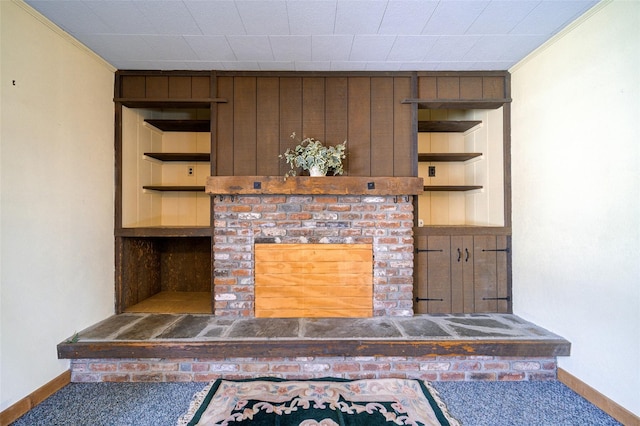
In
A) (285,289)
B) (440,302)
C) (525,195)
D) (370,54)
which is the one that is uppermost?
(370,54)

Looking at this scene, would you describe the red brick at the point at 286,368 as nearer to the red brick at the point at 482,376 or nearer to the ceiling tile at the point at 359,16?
the red brick at the point at 482,376

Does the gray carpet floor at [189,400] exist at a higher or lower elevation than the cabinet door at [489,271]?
lower

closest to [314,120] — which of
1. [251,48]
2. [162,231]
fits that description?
[251,48]

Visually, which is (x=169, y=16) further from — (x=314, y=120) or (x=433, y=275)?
(x=433, y=275)

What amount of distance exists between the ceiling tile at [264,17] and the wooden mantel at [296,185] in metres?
1.10

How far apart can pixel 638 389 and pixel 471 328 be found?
0.91m

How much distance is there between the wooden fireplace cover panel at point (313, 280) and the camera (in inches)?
101

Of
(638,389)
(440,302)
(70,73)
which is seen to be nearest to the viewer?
(638,389)

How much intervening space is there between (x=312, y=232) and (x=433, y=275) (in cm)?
123

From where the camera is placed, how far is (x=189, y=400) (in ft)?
6.23

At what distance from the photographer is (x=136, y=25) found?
2.03 meters

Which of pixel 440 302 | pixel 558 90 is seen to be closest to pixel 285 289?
pixel 440 302

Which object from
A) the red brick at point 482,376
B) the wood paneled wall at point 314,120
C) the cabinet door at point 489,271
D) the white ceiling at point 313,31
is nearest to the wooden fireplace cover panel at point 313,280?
the wood paneled wall at point 314,120

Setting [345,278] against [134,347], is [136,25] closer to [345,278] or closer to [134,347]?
[134,347]
